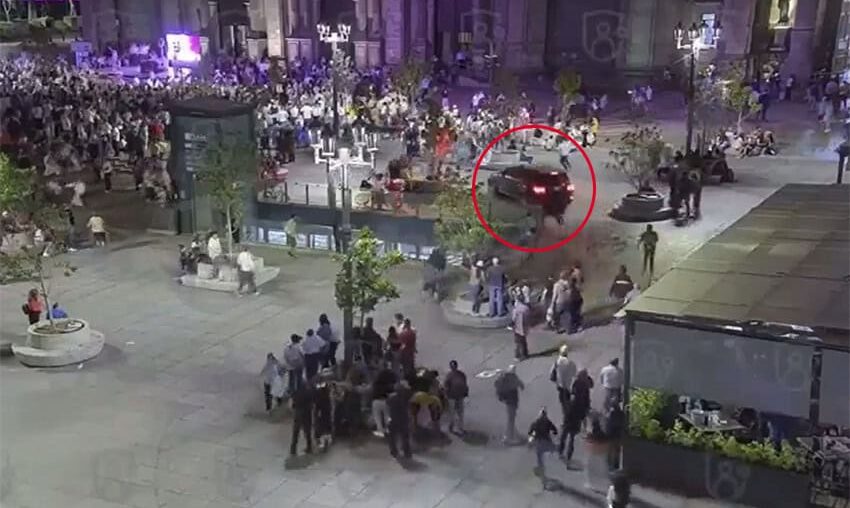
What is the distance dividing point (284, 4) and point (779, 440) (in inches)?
1938

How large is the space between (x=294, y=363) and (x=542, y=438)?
400 cm

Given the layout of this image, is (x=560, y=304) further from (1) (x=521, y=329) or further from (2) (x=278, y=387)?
(2) (x=278, y=387)

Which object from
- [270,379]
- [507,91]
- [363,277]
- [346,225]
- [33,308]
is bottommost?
[270,379]

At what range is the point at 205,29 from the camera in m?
61.8

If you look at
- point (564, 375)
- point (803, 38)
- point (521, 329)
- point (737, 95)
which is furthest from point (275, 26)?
point (564, 375)

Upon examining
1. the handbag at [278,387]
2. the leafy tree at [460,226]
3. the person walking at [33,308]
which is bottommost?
the handbag at [278,387]

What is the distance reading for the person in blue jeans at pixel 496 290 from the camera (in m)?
18.2

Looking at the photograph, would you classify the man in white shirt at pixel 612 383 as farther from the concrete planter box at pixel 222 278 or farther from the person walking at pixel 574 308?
the concrete planter box at pixel 222 278

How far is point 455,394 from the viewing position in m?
13.6

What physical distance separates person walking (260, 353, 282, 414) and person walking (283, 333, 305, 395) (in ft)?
0.56

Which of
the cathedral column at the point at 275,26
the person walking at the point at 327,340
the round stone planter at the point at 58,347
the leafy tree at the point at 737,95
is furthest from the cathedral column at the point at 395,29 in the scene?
the person walking at the point at 327,340

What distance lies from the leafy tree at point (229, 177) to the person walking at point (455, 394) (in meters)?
8.30

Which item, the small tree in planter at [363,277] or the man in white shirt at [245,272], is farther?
the man in white shirt at [245,272]

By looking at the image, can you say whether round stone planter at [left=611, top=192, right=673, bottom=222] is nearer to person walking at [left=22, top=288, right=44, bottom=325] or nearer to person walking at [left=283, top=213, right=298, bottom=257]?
person walking at [left=283, top=213, right=298, bottom=257]
